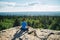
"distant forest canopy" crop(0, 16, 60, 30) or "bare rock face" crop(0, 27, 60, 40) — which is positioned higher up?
"bare rock face" crop(0, 27, 60, 40)

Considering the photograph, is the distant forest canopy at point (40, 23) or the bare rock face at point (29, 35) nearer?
the bare rock face at point (29, 35)

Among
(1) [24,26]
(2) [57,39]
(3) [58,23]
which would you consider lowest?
(3) [58,23]

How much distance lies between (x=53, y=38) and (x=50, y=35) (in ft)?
1.31

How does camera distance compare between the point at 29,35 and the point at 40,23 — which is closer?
the point at 29,35

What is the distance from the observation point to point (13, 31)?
441 inches

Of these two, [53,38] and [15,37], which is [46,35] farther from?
[15,37]

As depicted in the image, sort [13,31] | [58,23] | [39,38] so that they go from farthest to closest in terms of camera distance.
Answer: [58,23] < [13,31] < [39,38]

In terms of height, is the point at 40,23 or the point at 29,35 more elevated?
the point at 29,35

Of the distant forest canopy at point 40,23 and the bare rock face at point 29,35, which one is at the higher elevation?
the bare rock face at point 29,35

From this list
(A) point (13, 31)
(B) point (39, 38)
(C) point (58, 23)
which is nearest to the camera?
(B) point (39, 38)

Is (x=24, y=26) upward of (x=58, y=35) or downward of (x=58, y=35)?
upward

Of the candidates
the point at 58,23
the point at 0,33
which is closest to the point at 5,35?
the point at 0,33

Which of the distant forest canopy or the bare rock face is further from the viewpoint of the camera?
the distant forest canopy

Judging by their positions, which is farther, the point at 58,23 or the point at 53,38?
the point at 58,23
